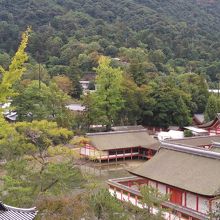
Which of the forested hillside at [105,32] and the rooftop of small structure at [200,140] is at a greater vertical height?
the forested hillside at [105,32]

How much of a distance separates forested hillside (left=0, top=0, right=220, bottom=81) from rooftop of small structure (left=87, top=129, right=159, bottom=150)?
2524cm

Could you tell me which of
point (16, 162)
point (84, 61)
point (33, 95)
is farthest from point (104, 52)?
point (16, 162)

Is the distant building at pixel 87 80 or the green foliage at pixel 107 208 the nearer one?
the green foliage at pixel 107 208

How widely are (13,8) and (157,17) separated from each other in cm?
2881

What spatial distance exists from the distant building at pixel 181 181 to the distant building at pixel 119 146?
31.8 ft

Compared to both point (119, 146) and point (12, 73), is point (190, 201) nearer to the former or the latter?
point (12, 73)

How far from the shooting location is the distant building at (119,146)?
3316 centimetres

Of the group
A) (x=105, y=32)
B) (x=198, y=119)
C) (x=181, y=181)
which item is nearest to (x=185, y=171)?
(x=181, y=181)

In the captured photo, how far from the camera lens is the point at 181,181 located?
65.7 feet

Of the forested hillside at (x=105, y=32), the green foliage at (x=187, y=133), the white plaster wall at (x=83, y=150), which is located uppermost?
the forested hillside at (x=105, y=32)

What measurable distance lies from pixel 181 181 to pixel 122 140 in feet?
47.2

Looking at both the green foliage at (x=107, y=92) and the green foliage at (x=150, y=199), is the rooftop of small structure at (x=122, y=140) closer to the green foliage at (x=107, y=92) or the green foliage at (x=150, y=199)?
the green foliage at (x=107, y=92)

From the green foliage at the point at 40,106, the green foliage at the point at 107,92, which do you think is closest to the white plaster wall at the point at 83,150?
the green foliage at the point at 40,106

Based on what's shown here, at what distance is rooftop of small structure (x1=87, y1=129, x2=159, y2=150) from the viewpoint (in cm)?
3328
